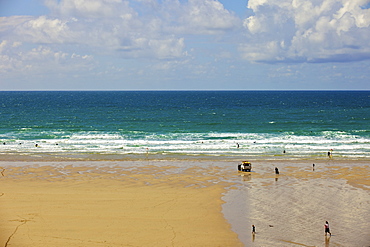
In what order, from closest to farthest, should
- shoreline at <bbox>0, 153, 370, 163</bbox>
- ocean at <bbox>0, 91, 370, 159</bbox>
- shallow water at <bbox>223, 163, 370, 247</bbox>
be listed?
shallow water at <bbox>223, 163, 370, 247</bbox>, shoreline at <bbox>0, 153, 370, 163</bbox>, ocean at <bbox>0, 91, 370, 159</bbox>

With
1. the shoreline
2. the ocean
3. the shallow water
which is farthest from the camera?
the ocean

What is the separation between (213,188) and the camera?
36.9m

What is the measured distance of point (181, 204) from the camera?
31.8 metres

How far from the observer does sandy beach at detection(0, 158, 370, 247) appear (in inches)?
984

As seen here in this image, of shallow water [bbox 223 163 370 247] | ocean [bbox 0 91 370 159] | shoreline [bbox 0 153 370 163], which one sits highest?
ocean [bbox 0 91 370 159]

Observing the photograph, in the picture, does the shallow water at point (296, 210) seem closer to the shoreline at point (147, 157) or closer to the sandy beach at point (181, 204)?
the sandy beach at point (181, 204)

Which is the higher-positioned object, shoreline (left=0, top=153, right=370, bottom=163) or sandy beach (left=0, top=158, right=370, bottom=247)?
shoreline (left=0, top=153, right=370, bottom=163)

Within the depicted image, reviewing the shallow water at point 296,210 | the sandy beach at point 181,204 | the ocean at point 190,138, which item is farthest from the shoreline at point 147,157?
the shallow water at point 296,210

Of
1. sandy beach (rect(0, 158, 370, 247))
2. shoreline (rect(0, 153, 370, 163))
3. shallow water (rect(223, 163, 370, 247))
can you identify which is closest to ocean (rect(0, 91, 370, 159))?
shoreline (rect(0, 153, 370, 163))

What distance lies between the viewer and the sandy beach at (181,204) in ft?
82.0

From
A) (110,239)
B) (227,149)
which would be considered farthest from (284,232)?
(227,149)

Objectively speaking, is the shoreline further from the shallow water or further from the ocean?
the shallow water

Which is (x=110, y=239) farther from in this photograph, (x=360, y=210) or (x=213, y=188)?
(x=360, y=210)

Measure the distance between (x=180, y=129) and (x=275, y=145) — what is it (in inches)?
Answer: 884
